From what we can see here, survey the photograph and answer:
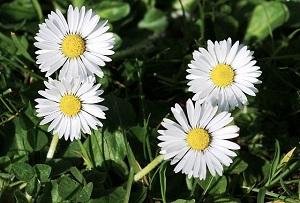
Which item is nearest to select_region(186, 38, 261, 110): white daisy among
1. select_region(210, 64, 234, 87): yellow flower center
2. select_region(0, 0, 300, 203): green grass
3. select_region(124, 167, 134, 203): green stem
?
select_region(210, 64, 234, 87): yellow flower center

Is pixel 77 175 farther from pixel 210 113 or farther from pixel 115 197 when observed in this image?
pixel 210 113

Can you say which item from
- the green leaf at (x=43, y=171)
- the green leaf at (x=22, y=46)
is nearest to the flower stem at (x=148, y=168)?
the green leaf at (x=43, y=171)

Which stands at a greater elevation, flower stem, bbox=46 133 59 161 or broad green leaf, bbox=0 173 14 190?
flower stem, bbox=46 133 59 161

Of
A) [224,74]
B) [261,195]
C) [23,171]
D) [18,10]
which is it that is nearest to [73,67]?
[23,171]

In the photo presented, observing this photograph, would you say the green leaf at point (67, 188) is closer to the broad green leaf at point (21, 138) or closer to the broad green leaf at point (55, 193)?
the broad green leaf at point (55, 193)

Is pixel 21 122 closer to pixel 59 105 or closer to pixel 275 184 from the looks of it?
pixel 59 105

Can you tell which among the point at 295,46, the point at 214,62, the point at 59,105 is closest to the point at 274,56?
the point at 295,46

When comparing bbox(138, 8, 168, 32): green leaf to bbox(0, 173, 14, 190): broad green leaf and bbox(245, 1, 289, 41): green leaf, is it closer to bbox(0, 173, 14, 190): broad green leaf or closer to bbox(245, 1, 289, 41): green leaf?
bbox(245, 1, 289, 41): green leaf
